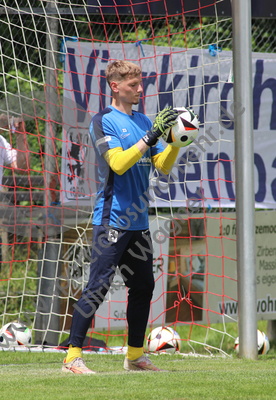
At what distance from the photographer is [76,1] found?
212 inches

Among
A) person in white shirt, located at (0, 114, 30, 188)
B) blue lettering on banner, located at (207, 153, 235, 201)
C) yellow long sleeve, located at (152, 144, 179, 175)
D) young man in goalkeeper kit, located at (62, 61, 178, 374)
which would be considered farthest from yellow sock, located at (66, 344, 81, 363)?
blue lettering on banner, located at (207, 153, 235, 201)

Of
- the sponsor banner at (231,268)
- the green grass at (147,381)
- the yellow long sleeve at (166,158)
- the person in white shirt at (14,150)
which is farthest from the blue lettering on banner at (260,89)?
the green grass at (147,381)

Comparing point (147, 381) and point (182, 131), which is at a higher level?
point (182, 131)

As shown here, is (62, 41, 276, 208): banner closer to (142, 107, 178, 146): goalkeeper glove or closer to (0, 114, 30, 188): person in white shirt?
(0, 114, 30, 188): person in white shirt

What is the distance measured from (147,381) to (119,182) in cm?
111

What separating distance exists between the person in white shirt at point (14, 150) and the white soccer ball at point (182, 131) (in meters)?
1.94

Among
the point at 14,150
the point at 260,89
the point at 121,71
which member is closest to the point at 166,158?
the point at 121,71

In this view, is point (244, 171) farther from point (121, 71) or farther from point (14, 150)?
point (14, 150)

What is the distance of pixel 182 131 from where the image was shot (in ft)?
9.67

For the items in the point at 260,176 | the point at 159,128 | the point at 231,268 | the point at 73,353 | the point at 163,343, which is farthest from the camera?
the point at 260,176

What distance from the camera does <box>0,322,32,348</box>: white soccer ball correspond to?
4.38m

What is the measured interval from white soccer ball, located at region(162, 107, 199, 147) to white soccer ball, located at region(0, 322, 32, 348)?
240 centimetres

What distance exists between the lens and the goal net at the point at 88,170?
4836 mm

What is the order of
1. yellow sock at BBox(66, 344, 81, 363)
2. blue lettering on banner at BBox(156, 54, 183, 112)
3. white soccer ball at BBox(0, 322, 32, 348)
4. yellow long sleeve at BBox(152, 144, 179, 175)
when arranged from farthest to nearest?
blue lettering on banner at BBox(156, 54, 183, 112) < white soccer ball at BBox(0, 322, 32, 348) < yellow long sleeve at BBox(152, 144, 179, 175) < yellow sock at BBox(66, 344, 81, 363)
